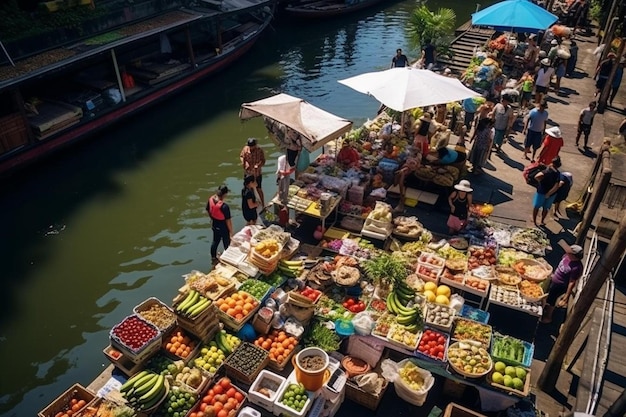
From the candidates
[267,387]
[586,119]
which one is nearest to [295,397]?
[267,387]

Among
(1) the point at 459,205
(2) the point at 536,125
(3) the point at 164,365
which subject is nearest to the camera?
(3) the point at 164,365

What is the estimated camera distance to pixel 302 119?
12.1 metres

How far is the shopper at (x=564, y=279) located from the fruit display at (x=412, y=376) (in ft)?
11.3

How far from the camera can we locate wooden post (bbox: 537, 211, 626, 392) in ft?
23.2

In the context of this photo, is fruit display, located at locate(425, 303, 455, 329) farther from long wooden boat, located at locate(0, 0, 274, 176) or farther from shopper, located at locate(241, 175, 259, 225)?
long wooden boat, located at locate(0, 0, 274, 176)

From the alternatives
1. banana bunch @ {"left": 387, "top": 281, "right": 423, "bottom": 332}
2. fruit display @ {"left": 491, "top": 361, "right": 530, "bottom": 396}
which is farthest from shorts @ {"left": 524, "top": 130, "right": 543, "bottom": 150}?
fruit display @ {"left": 491, "top": 361, "right": 530, "bottom": 396}

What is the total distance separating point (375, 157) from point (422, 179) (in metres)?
1.92

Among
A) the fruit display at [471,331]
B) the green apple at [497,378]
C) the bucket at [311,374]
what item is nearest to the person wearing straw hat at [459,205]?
the fruit display at [471,331]

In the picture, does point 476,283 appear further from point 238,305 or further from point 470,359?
point 238,305

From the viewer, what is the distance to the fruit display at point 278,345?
28.2 feet

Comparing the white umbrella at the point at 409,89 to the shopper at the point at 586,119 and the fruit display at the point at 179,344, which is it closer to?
the shopper at the point at 586,119

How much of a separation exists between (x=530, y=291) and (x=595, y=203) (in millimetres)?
3305

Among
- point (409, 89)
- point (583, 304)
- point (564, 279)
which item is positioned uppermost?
point (409, 89)

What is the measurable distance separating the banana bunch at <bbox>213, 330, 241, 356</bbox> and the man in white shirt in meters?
16.5
